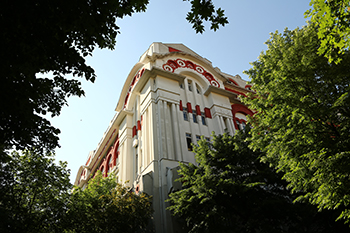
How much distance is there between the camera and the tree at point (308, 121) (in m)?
8.70

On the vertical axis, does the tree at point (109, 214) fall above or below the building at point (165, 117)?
below

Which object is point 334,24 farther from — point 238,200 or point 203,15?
point 238,200

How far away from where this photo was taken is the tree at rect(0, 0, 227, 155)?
21.8 feet

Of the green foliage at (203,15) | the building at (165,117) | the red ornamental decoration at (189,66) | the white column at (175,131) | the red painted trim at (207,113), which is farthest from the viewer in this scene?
the red ornamental decoration at (189,66)

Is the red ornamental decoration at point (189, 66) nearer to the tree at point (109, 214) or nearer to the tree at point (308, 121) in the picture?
the tree at point (109, 214)

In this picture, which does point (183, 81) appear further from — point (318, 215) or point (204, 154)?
point (318, 215)

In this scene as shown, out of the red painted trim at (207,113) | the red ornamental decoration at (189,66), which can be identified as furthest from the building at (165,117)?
the red painted trim at (207,113)

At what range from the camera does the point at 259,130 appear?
12031 mm

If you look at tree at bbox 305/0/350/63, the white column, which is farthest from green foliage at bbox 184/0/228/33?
the white column

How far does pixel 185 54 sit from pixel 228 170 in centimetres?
1917

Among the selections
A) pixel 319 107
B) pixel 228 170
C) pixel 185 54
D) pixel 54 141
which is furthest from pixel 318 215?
pixel 185 54

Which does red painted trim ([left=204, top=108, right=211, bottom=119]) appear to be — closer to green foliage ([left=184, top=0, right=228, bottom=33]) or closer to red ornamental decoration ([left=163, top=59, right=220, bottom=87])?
red ornamental decoration ([left=163, top=59, right=220, bottom=87])

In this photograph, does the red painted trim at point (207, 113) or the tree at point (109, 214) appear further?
the red painted trim at point (207, 113)

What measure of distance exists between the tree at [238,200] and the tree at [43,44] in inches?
311
